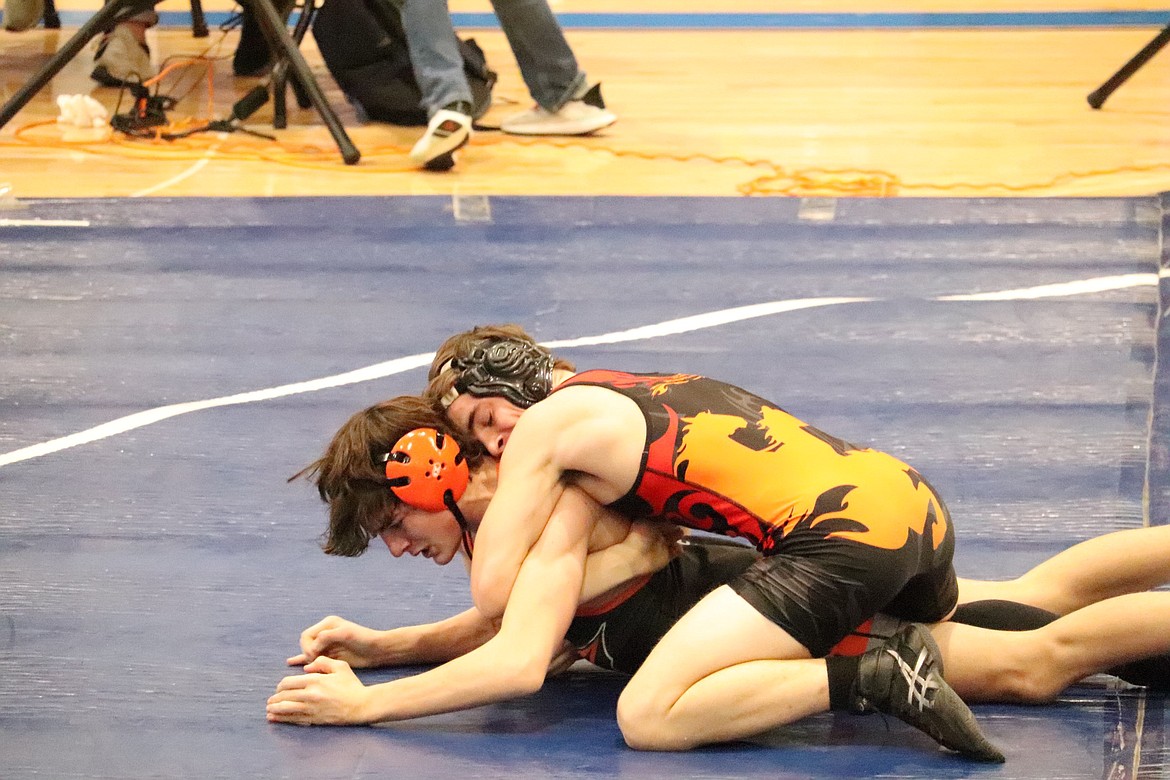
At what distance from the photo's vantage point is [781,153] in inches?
190

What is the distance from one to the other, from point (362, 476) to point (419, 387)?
1.08m

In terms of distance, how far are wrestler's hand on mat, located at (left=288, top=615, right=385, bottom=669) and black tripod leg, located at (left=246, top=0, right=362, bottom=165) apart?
2869 mm

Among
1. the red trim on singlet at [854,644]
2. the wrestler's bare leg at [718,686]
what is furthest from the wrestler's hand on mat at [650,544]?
the red trim on singlet at [854,644]

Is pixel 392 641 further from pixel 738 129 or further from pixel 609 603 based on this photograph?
pixel 738 129

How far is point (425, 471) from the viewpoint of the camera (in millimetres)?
1963

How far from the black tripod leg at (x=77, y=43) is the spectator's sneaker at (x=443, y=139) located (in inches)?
40.3

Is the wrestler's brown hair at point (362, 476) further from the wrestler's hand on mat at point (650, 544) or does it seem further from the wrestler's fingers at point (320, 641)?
the wrestler's hand on mat at point (650, 544)

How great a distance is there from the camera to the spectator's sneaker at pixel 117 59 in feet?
18.4

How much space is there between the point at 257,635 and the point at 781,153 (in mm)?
3097

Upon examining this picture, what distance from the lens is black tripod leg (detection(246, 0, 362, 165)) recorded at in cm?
463

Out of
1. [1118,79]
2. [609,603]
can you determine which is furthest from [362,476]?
[1118,79]

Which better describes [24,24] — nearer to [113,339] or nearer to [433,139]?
[433,139]

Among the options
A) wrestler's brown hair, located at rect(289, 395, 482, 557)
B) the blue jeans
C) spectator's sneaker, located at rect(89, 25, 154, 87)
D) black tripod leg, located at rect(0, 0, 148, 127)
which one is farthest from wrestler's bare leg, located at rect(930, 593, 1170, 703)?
spectator's sneaker, located at rect(89, 25, 154, 87)

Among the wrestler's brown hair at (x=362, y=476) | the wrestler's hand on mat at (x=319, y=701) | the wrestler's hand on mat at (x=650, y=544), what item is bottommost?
the wrestler's hand on mat at (x=319, y=701)
